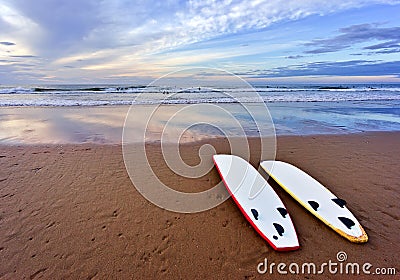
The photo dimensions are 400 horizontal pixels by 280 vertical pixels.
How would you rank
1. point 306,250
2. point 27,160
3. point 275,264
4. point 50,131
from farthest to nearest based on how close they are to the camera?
point 50,131 → point 27,160 → point 306,250 → point 275,264

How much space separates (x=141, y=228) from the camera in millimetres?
3033

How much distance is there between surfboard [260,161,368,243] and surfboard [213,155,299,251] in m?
0.35

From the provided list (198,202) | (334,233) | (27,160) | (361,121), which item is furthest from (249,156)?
(361,121)

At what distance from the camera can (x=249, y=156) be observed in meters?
5.74

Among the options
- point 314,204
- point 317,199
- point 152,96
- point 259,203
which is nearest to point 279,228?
point 259,203

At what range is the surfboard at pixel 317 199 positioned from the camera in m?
2.96

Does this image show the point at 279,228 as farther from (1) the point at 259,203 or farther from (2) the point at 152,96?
(2) the point at 152,96

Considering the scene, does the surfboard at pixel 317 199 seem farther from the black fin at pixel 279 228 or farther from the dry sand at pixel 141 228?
the black fin at pixel 279 228

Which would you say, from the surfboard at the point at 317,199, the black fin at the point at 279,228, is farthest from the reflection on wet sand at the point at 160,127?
the black fin at the point at 279,228

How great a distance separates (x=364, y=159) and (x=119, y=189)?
544 cm

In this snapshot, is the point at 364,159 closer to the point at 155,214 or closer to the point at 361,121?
the point at 155,214

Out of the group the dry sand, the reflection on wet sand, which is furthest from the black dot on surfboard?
the reflection on wet sand

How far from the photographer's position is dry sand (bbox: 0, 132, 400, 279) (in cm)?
247

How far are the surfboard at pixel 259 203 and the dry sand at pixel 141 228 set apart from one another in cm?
11
